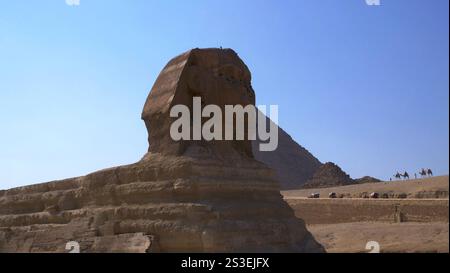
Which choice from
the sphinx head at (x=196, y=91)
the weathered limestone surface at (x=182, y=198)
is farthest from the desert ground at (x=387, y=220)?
the sphinx head at (x=196, y=91)

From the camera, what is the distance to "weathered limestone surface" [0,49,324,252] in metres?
11.9

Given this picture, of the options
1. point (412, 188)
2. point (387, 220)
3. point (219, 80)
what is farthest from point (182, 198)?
point (412, 188)

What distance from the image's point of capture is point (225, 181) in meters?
12.8

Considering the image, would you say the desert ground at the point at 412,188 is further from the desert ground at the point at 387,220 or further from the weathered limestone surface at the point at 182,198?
the weathered limestone surface at the point at 182,198

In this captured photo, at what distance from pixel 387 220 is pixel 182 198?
60.3ft

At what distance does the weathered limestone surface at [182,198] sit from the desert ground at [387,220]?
19.1 feet

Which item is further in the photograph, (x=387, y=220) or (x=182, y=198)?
(x=387, y=220)

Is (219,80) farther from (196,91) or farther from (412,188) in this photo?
(412,188)

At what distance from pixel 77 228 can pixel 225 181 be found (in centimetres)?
420

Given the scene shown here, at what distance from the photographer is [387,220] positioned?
27906mm

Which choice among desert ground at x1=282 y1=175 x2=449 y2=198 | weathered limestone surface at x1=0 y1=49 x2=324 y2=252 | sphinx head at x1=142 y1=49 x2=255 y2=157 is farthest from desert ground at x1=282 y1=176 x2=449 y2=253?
sphinx head at x1=142 y1=49 x2=255 y2=157

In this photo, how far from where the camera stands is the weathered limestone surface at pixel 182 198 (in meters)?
11.9
